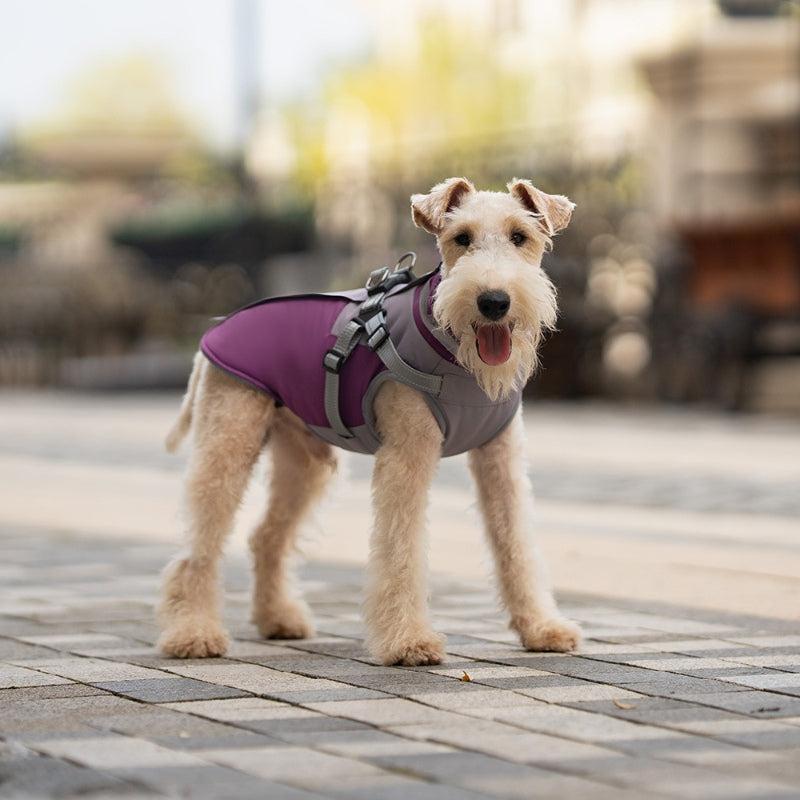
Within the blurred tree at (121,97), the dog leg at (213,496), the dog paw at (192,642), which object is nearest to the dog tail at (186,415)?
the dog leg at (213,496)

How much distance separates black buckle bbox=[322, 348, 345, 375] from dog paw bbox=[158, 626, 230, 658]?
2.81 ft

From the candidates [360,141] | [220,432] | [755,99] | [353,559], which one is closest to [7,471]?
[353,559]

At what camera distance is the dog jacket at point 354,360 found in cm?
475

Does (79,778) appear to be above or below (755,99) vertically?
below

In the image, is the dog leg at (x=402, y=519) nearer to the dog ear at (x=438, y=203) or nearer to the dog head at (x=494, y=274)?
the dog head at (x=494, y=274)

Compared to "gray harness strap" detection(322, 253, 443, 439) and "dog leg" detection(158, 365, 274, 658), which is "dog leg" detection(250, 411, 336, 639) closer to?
"dog leg" detection(158, 365, 274, 658)

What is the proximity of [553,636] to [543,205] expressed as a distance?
126 cm

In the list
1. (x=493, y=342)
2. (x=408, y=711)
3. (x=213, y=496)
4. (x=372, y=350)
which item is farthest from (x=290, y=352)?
(x=408, y=711)

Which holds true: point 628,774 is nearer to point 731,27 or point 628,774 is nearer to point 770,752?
point 770,752

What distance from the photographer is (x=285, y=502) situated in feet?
18.1

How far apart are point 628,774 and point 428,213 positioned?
6.45 ft

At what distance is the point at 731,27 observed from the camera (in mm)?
18203

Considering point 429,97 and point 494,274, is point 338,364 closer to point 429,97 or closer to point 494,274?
point 494,274

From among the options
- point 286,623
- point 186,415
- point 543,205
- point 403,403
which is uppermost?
point 543,205
